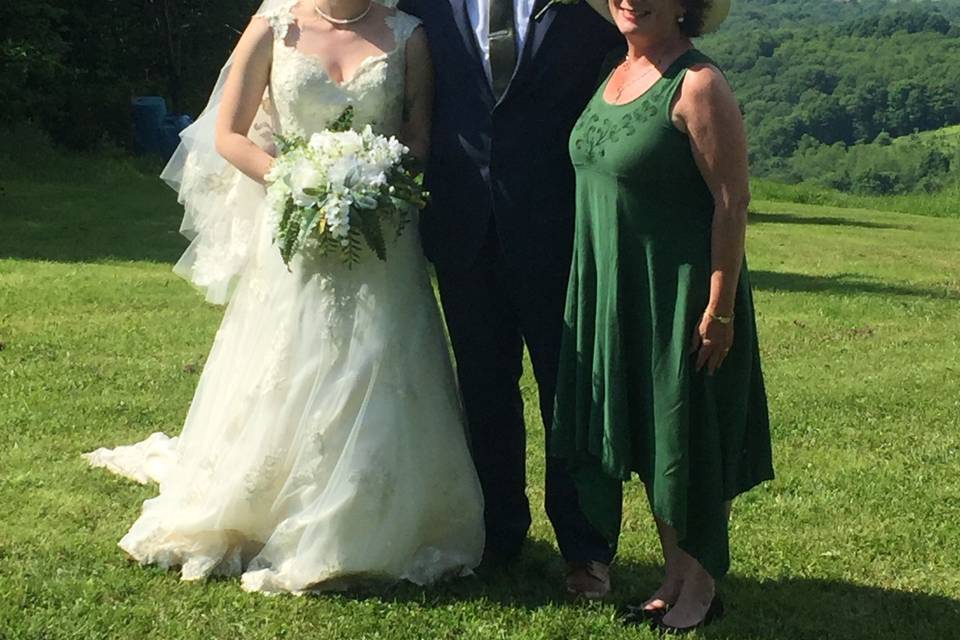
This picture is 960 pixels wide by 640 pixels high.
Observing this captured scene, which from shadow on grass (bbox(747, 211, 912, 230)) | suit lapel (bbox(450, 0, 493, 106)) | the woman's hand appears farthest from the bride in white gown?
shadow on grass (bbox(747, 211, 912, 230))

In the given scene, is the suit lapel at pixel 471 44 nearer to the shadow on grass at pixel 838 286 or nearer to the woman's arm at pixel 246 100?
the woman's arm at pixel 246 100

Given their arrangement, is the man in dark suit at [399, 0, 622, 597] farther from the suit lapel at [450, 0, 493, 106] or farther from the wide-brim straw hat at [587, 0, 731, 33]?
the wide-brim straw hat at [587, 0, 731, 33]

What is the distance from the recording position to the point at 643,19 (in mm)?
3920

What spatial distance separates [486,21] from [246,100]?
93 centimetres

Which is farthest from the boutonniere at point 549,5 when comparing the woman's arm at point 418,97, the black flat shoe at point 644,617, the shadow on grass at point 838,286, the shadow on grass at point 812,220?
the shadow on grass at point 812,220

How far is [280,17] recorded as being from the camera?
15.0ft

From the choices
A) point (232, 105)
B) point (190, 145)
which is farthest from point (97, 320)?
point (232, 105)

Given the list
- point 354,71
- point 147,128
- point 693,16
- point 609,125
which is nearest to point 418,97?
point 354,71

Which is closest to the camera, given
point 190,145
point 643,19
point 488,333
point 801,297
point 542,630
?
point 643,19

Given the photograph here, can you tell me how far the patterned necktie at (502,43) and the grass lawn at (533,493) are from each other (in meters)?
1.82

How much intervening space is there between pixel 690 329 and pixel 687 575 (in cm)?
94

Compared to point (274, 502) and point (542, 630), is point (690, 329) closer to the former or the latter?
point (542, 630)

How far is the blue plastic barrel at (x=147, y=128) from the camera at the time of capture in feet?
79.2

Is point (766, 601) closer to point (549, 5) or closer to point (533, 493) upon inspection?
point (533, 493)
